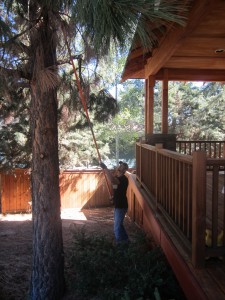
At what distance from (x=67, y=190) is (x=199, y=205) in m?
10.4

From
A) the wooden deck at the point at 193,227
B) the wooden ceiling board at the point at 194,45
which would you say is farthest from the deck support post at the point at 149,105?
the wooden deck at the point at 193,227

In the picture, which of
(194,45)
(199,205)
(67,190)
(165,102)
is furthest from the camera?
(67,190)

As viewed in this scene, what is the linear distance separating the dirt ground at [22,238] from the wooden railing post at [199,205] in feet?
9.09

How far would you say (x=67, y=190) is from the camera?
12375 millimetres

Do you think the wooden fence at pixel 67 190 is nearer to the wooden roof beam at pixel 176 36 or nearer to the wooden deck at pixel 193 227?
the wooden roof beam at pixel 176 36

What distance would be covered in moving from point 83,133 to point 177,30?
9.18 metres

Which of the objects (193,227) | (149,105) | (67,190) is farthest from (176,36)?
(67,190)

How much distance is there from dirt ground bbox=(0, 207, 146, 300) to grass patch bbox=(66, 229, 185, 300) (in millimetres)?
1220

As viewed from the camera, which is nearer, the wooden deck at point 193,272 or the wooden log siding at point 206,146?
the wooden deck at point 193,272

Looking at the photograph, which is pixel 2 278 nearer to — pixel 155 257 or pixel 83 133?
pixel 155 257

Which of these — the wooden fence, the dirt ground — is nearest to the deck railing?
the dirt ground

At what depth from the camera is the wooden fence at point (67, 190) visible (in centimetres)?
1151

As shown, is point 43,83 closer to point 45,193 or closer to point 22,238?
point 45,193

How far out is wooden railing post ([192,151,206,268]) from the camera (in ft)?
7.65
